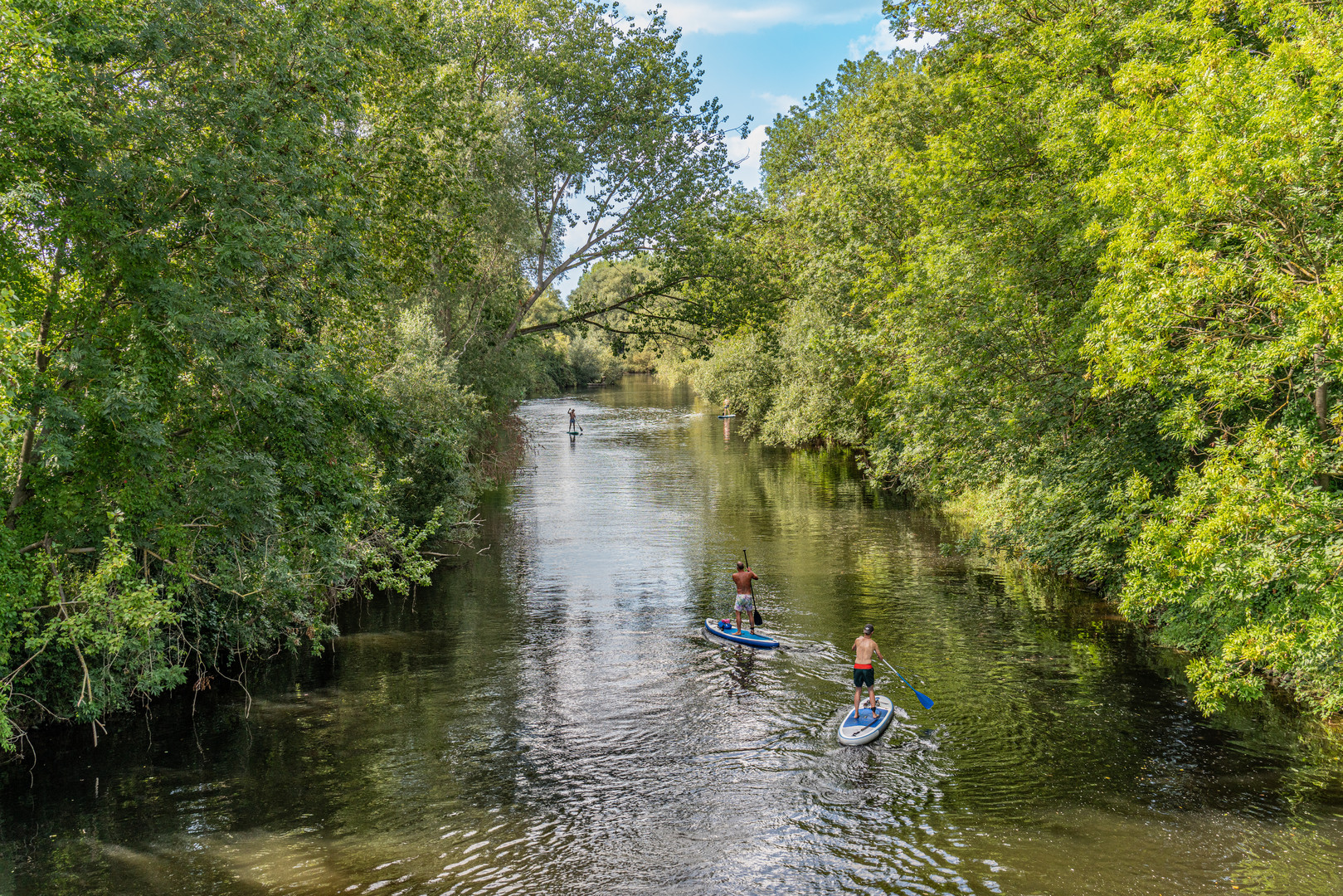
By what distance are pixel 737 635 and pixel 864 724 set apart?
4946mm

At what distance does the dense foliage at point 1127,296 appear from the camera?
35.6 feet

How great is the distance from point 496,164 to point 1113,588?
22.1 meters

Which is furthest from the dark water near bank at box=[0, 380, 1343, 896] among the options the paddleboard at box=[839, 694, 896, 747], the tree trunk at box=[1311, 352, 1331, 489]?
the tree trunk at box=[1311, 352, 1331, 489]

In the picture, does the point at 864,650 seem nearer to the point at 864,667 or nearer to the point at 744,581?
the point at 864,667

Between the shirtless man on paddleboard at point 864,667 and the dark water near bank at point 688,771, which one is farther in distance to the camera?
the shirtless man on paddleboard at point 864,667

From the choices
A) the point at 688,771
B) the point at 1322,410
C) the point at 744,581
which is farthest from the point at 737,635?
the point at 1322,410

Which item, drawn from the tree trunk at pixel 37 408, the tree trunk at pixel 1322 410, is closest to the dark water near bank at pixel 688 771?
the tree trunk at pixel 37 408

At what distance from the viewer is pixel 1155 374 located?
12727 millimetres

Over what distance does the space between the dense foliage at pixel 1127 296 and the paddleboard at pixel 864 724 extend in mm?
4117

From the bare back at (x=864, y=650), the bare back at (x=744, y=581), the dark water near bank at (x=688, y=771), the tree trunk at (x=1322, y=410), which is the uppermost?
the tree trunk at (x=1322, y=410)

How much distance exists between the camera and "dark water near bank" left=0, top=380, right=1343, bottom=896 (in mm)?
9422

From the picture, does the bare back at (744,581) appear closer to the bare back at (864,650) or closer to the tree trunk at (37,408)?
the bare back at (864,650)

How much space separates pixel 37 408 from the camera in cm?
1158

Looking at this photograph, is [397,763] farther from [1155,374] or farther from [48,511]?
[1155,374]
